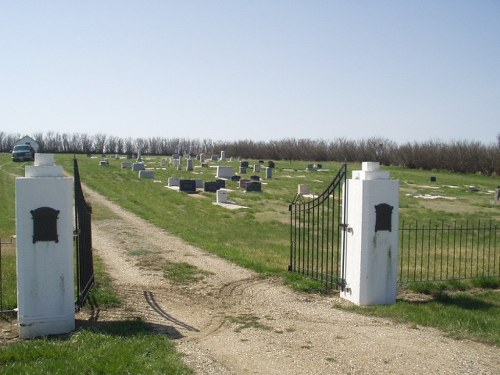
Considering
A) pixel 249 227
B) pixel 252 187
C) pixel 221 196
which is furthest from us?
pixel 252 187

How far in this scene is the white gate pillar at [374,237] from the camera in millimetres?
8562

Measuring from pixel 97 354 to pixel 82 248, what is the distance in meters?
2.78

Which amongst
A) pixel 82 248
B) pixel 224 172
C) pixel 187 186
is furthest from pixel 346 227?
pixel 224 172

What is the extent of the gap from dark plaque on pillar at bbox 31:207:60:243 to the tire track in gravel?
146 centimetres

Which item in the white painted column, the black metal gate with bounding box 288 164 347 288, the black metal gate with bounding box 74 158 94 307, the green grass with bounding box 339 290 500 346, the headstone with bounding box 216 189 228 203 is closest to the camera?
the white painted column

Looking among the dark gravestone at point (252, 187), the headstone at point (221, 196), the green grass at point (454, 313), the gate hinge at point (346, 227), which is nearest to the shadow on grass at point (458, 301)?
the green grass at point (454, 313)

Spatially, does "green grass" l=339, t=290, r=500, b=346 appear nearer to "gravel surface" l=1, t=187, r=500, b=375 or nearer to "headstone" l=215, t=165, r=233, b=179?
"gravel surface" l=1, t=187, r=500, b=375

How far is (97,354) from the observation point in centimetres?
593

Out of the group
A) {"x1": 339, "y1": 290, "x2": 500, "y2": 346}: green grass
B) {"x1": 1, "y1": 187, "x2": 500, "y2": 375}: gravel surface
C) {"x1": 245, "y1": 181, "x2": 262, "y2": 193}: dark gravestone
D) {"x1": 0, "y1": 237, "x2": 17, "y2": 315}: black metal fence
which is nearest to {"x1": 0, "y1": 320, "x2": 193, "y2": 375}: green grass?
{"x1": 1, "y1": 187, "x2": 500, "y2": 375}: gravel surface

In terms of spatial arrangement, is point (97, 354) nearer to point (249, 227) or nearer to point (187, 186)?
point (249, 227)

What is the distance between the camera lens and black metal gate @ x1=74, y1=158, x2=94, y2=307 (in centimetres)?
787

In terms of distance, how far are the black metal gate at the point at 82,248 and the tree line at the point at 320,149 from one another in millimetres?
55531

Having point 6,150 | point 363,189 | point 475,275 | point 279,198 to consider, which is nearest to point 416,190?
point 279,198

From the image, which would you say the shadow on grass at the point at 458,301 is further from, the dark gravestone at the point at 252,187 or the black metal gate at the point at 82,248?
the dark gravestone at the point at 252,187
